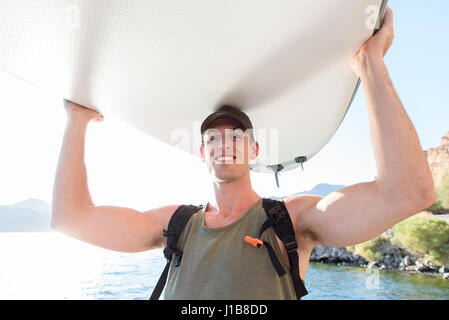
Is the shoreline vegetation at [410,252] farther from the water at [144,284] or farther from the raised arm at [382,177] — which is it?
the raised arm at [382,177]

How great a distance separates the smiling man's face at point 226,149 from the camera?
1445mm

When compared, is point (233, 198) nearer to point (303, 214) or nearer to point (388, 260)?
point (303, 214)

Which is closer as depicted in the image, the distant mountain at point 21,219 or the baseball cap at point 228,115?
the baseball cap at point 228,115

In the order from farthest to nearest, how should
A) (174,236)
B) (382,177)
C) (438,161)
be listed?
(438,161) → (174,236) → (382,177)

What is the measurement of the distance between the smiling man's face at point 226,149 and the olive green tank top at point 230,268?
0.86ft

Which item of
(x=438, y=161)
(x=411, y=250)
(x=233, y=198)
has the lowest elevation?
(x=411, y=250)

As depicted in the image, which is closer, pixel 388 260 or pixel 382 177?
pixel 382 177

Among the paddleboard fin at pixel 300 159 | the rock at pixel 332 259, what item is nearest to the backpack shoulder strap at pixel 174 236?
the paddleboard fin at pixel 300 159

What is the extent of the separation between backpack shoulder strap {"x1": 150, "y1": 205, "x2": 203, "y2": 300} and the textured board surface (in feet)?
2.17

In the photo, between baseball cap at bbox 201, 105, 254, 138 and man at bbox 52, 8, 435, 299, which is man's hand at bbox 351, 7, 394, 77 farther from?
baseball cap at bbox 201, 105, 254, 138

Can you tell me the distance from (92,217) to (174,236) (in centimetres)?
50

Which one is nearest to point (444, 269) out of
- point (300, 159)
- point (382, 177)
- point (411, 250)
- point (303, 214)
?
point (411, 250)

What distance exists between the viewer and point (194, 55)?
1270mm
